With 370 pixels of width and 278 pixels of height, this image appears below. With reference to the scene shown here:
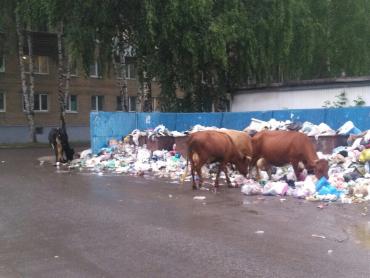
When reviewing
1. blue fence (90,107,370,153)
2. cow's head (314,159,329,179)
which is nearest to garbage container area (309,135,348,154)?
blue fence (90,107,370,153)

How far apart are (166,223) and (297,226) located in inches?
84.9

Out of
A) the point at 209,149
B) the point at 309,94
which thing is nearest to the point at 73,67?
the point at 309,94

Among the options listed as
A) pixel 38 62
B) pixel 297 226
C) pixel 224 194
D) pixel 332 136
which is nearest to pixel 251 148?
pixel 224 194

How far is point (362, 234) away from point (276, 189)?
3795 mm

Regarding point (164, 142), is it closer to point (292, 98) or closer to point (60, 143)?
point (60, 143)

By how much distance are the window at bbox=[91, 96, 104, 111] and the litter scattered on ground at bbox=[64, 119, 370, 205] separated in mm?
25552

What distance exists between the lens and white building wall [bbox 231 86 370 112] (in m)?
21.2

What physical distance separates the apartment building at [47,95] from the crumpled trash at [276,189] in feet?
91.9

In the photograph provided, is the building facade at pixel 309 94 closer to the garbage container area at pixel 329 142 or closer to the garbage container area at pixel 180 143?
the garbage container area at pixel 329 142

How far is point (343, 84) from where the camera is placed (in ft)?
70.4

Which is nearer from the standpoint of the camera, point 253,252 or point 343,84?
point 253,252

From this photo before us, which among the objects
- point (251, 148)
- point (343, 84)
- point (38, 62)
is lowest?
point (251, 148)

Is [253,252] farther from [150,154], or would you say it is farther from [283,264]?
[150,154]

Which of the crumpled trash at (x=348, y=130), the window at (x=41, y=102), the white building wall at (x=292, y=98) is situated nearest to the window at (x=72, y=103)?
the window at (x=41, y=102)
